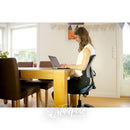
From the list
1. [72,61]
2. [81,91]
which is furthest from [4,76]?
[72,61]

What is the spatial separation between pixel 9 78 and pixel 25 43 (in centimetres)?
279

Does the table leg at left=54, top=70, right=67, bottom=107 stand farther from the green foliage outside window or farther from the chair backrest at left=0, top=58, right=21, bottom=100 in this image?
the green foliage outside window

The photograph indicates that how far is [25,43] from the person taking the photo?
4.27 metres

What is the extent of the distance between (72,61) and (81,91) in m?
1.68

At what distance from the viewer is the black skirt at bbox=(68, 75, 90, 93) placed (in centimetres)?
179

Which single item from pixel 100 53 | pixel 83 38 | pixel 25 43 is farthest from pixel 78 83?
pixel 25 43

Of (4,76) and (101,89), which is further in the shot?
(101,89)

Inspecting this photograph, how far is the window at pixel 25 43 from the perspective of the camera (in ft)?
13.6

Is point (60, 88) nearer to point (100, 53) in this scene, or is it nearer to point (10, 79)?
point (10, 79)

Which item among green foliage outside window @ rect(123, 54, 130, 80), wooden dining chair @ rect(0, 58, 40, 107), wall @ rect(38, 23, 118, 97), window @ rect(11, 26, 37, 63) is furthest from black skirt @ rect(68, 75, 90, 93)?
window @ rect(11, 26, 37, 63)

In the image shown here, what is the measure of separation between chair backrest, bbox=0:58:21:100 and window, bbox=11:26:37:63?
2532 millimetres

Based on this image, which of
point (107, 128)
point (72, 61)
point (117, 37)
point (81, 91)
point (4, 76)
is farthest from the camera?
point (72, 61)

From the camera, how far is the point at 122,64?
3.31m
